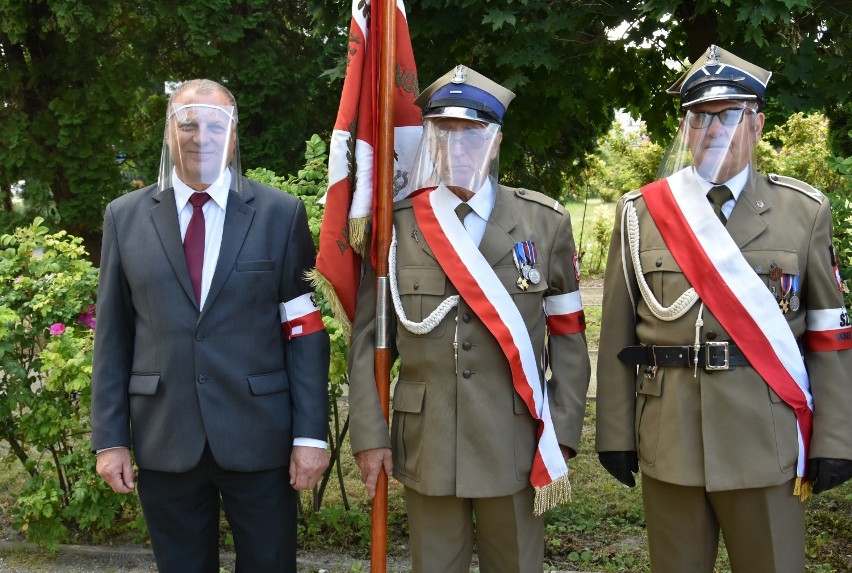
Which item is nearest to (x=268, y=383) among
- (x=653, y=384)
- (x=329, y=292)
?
(x=329, y=292)

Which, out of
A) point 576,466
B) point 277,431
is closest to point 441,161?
point 277,431

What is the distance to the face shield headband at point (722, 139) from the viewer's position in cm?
267

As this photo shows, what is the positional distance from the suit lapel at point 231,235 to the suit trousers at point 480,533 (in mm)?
841

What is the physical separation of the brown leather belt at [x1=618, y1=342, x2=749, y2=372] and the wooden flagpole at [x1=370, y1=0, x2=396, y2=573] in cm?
78

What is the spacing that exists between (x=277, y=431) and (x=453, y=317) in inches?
25.0

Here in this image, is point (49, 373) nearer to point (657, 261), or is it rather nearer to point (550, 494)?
point (550, 494)

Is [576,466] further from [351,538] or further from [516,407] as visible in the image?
[516,407]

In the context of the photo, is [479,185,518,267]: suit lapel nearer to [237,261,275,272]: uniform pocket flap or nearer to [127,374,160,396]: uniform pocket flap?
[237,261,275,272]: uniform pocket flap

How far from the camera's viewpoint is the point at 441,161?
2756 mm

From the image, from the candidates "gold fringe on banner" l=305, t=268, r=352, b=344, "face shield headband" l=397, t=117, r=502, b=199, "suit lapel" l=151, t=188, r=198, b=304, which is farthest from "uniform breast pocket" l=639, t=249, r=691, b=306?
"suit lapel" l=151, t=188, r=198, b=304

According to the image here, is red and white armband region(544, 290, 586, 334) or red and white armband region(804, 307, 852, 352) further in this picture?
red and white armband region(544, 290, 586, 334)

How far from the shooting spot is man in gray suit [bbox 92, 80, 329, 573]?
2686mm

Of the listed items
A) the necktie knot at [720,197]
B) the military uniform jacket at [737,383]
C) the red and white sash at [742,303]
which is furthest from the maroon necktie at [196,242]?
the necktie knot at [720,197]

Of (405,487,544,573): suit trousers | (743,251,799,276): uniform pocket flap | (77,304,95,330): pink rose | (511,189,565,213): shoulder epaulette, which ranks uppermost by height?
(511,189,565,213): shoulder epaulette
